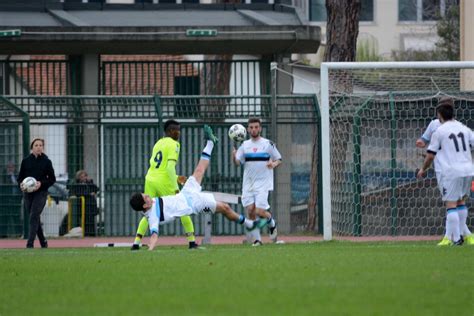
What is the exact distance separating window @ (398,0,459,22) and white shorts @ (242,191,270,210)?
4094cm

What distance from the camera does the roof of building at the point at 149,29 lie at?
82.0 ft

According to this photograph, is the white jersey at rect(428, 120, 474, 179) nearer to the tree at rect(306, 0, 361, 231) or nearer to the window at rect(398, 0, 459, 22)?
the tree at rect(306, 0, 361, 231)

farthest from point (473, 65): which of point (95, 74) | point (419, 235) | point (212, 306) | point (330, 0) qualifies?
point (212, 306)

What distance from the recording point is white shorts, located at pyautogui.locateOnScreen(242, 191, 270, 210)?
19516 mm

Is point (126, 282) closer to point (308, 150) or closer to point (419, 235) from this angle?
point (419, 235)

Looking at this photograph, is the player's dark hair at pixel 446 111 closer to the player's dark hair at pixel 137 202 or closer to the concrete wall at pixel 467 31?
the player's dark hair at pixel 137 202

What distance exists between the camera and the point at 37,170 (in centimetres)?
2011

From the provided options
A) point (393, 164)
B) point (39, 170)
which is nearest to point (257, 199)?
point (39, 170)

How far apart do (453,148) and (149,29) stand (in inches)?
397

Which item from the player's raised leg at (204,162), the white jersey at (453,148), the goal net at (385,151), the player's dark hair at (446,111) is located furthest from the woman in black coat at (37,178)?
the player's dark hair at (446,111)

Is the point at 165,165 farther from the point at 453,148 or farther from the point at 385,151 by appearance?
the point at 385,151

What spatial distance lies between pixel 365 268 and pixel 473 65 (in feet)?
26.7

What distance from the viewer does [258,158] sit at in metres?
19.5

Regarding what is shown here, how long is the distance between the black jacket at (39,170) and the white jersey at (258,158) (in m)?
3.18
